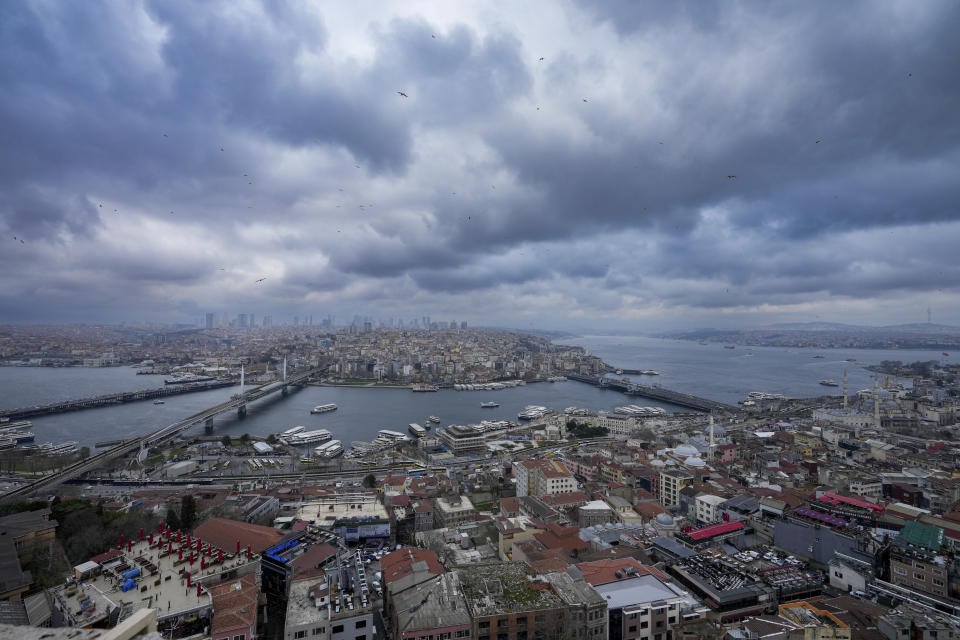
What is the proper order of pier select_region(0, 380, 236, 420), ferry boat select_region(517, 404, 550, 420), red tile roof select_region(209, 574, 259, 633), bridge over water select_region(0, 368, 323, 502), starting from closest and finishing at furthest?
red tile roof select_region(209, 574, 259, 633) → bridge over water select_region(0, 368, 323, 502) → pier select_region(0, 380, 236, 420) → ferry boat select_region(517, 404, 550, 420)

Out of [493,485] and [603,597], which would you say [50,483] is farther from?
[603,597]

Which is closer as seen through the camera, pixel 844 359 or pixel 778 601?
pixel 778 601

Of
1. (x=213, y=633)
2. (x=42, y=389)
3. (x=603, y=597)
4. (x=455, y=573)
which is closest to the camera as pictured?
(x=213, y=633)

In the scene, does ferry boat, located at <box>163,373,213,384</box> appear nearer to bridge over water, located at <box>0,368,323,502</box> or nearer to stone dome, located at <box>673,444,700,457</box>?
bridge over water, located at <box>0,368,323,502</box>

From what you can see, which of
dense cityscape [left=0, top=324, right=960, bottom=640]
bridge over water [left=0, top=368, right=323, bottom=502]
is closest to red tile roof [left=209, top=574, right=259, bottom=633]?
dense cityscape [left=0, top=324, right=960, bottom=640]

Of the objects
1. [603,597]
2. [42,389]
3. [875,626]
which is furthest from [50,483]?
[42,389]

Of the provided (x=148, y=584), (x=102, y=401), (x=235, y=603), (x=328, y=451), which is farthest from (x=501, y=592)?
(x=102, y=401)

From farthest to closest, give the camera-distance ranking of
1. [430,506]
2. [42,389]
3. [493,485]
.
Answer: [42,389]
[493,485]
[430,506]
